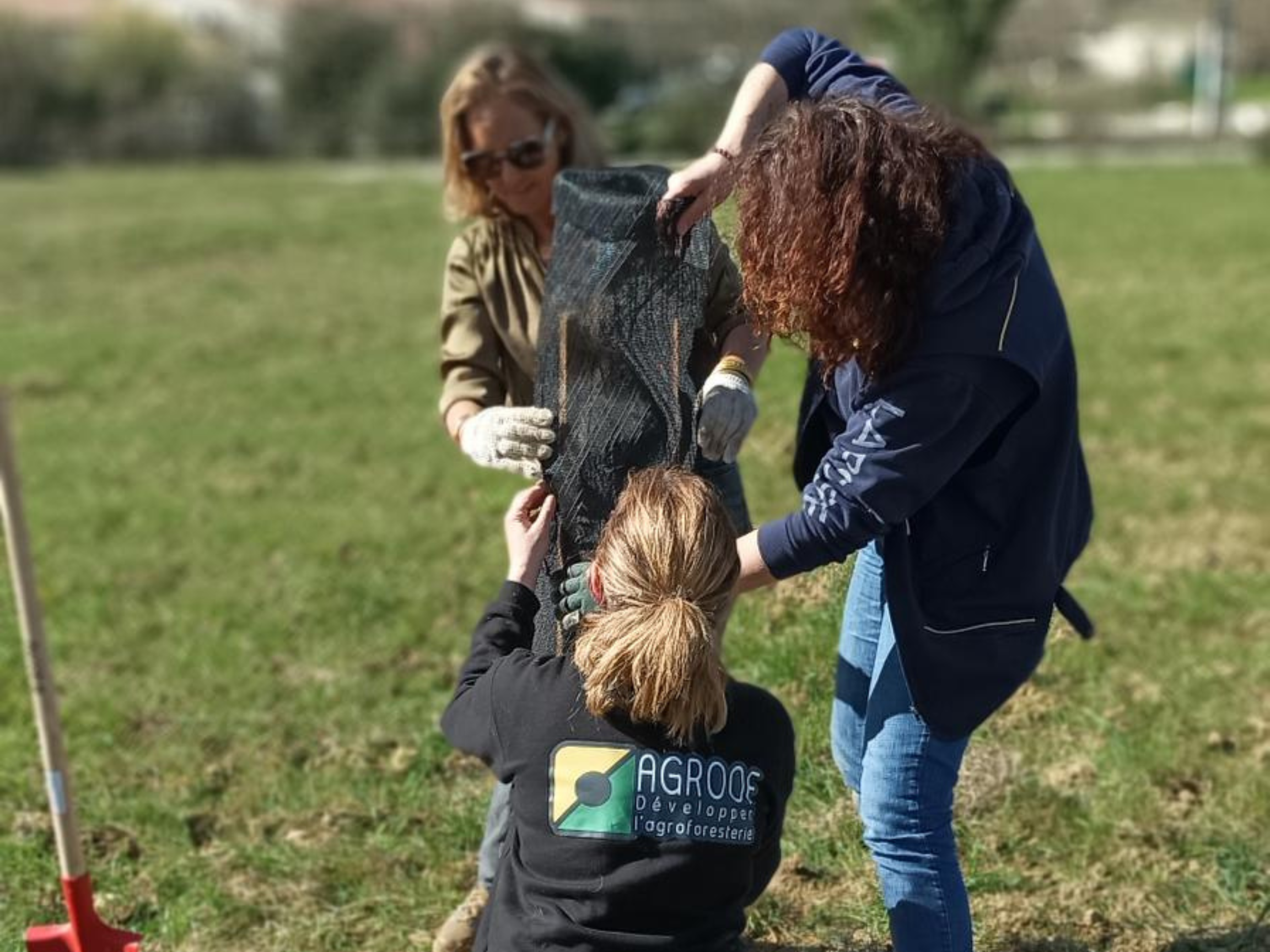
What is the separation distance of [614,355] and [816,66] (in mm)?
698

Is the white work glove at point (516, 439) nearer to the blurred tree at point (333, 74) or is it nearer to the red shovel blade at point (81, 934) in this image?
the red shovel blade at point (81, 934)

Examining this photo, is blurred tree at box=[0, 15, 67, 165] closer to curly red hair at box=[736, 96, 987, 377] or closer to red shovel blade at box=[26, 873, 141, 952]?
red shovel blade at box=[26, 873, 141, 952]

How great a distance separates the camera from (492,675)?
8.11ft

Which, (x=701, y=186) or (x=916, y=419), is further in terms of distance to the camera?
(x=701, y=186)

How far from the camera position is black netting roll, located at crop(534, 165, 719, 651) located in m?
2.72

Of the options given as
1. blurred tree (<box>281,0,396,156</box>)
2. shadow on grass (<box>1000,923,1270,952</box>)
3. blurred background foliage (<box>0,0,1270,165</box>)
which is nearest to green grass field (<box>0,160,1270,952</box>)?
shadow on grass (<box>1000,923,1270,952</box>)

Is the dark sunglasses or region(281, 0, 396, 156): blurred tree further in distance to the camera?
region(281, 0, 396, 156): blurred tree

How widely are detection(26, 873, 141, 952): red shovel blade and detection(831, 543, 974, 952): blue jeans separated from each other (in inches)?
53.7

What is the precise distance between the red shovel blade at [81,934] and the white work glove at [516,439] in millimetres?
1062

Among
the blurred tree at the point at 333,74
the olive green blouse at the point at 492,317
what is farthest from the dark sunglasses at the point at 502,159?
the blurred tree at the point at 333,74

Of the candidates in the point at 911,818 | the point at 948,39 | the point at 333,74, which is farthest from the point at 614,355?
the point at 333,74

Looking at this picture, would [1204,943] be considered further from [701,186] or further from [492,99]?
[492,99]

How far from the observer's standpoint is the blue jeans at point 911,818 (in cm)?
252

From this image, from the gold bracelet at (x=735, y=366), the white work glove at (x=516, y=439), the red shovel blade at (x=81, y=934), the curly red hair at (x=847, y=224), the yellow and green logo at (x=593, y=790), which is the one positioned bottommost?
the red shovel blade at (x=81, y=934)
